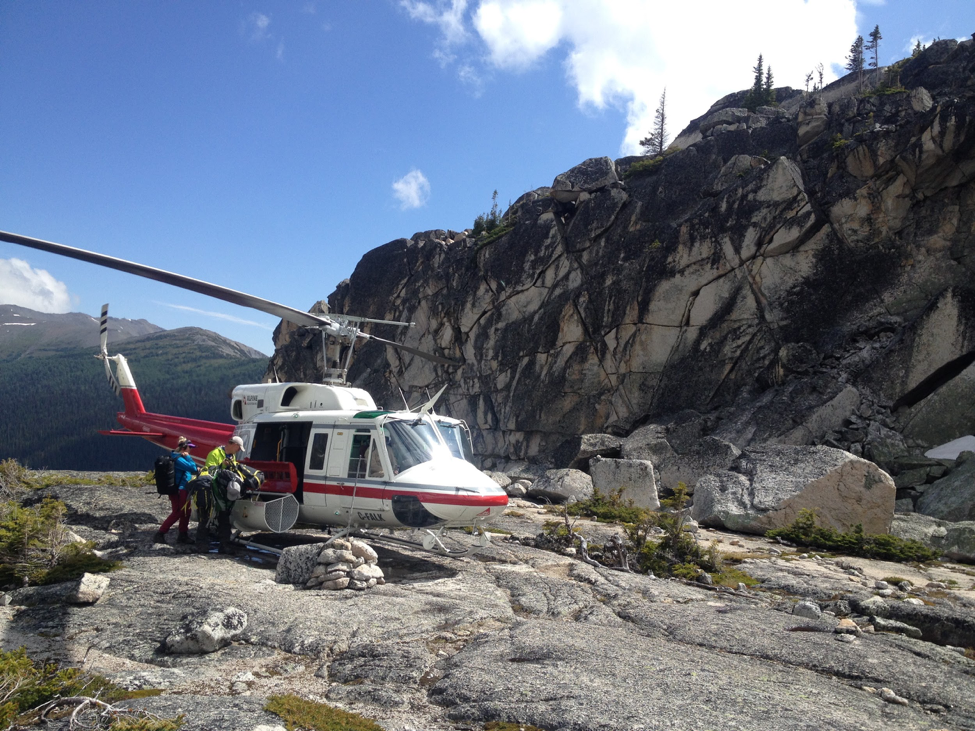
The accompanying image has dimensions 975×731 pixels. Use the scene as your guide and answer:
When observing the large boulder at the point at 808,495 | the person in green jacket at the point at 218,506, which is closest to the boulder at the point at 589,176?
the large boulder at the point at 808,495

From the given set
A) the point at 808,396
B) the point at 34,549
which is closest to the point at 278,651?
the point at 34,549

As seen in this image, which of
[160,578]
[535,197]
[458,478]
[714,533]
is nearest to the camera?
[160,578]

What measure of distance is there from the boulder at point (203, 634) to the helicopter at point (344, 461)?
339 cm

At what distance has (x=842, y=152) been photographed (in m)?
24.5

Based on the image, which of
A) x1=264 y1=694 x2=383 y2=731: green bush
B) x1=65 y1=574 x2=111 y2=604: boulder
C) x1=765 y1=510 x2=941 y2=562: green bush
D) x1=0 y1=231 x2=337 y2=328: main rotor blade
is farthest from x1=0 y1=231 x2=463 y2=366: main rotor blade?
x1=765 y1=510 x2=941 y2=562: green bush

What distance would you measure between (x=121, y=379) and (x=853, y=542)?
17800mm

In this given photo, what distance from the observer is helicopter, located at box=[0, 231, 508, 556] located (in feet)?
27.8

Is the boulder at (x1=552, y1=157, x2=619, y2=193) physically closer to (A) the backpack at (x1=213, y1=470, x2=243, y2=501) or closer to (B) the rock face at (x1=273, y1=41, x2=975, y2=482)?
(B) the rock face at (x1=273, y1=41, x2=975, y2=482)

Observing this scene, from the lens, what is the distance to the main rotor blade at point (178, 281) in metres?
8.70

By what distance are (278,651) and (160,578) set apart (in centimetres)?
252

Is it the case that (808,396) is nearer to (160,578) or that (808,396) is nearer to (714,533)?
(714,533)

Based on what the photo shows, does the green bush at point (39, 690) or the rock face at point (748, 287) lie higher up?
the rock face at point (748, 287)

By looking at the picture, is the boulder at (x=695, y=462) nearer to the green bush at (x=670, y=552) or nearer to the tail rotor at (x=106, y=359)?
the green bush at (x=670, y=552)

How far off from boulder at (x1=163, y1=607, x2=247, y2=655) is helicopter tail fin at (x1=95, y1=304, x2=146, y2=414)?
1293cm
